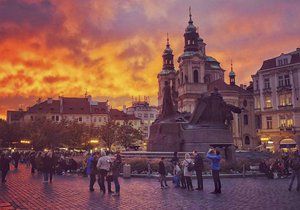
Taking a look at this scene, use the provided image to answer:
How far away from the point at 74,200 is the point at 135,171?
1169 centimetres

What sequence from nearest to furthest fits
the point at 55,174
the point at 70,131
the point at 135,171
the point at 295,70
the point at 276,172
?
1. the point at 276,172
2. the point at 135,171
3. the point at 55,174
4. the point at 295,70
5. the point at 70,131

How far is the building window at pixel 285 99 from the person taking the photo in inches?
2721

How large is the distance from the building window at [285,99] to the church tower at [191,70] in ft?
92.1

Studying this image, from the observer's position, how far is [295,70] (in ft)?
223

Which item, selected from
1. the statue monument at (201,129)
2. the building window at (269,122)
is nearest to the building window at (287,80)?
the building window at (269,122)

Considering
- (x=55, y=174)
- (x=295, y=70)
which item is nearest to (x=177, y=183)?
(x=55, y=174)

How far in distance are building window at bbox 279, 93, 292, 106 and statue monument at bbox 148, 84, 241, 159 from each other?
42.7 m

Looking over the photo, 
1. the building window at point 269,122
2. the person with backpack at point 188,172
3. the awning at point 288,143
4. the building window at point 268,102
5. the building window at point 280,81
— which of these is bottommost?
the person with backpack at point 188,172

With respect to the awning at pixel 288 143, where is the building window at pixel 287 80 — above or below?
above

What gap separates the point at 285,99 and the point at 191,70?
32060mm

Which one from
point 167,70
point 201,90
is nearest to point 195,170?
point 201,90

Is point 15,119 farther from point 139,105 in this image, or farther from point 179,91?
point 179,91

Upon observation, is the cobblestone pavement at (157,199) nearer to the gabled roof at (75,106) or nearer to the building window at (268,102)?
the building window at (268,102)

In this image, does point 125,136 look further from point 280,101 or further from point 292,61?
point 292,61
